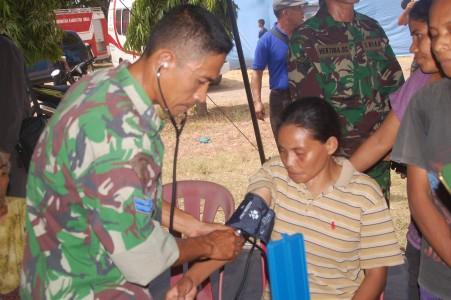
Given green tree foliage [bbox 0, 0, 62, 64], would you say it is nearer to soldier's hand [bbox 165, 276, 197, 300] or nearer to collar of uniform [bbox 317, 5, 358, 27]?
collar of uniform [bbox 317, 5, 358, 27]

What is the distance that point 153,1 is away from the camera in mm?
8562

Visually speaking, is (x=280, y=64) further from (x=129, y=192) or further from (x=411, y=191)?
(x=129, y=192)

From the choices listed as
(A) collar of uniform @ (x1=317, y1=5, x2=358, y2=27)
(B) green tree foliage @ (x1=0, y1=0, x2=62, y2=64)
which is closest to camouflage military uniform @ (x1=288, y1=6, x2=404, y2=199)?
(A) collar of uniform @ (x1=317, y1=5, x2=358, y2=27)

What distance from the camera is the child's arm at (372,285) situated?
1979mm

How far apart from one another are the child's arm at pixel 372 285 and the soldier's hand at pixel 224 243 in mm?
516

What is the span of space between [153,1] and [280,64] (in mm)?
3876

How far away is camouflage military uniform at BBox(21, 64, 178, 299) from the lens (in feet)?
4.37

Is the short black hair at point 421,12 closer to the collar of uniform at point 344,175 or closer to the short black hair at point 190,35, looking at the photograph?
the collar of uniform at point 344,175

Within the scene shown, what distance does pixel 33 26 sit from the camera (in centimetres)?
445

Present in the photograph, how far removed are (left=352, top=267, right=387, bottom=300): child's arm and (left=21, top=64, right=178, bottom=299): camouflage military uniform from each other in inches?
31.3

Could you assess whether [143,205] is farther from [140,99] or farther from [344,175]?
[344,175]

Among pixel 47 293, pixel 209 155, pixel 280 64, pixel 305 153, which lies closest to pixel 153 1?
pixel 209 155

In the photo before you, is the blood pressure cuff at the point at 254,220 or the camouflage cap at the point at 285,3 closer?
the blood pressure cuff at the point at 254,220

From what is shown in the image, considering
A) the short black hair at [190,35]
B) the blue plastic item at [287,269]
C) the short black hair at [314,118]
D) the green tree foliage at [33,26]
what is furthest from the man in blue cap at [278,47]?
the blue plastic item at [287,269]
